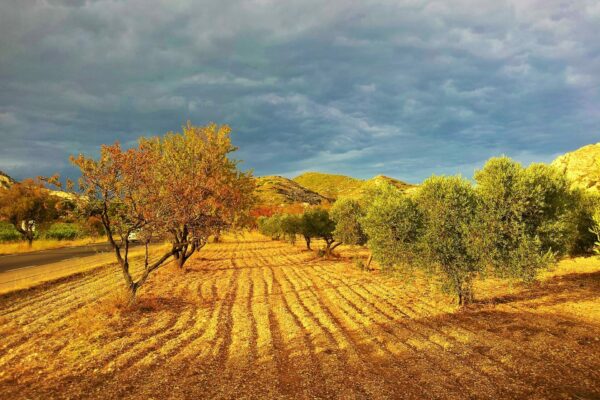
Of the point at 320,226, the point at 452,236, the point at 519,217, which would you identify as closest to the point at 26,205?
the point at 320,226

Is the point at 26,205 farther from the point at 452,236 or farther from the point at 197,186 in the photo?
the point at 452,236

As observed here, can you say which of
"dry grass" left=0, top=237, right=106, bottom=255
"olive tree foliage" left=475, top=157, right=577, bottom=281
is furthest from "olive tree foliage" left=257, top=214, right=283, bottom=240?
"olive tree foliage" left=475, top=157, right=577, bottom=281

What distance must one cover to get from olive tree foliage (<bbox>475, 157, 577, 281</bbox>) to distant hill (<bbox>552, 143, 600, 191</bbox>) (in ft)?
84.8

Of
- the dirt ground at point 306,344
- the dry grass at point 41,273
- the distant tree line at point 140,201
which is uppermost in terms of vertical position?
the distant tree line at point 140,201

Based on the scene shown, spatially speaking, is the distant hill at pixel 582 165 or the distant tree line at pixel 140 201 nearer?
the distant tree line at pixel 140 201

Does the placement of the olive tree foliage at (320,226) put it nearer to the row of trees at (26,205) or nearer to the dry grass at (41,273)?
the dry grass at (41,273)

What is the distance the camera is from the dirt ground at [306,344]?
9.15 metres

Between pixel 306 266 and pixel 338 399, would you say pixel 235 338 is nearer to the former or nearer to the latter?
pixel 338 399

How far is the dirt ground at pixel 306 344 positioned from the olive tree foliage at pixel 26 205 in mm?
30300

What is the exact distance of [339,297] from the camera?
19.8 metres

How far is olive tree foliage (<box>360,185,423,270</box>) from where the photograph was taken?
17.7m

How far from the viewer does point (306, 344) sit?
1238 cm

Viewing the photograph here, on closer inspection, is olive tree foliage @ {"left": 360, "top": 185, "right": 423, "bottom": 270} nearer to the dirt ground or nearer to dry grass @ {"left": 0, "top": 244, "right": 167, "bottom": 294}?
the dirt ground

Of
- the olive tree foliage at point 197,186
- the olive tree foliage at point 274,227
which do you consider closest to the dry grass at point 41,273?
the olive tree foliage at point 197,186
